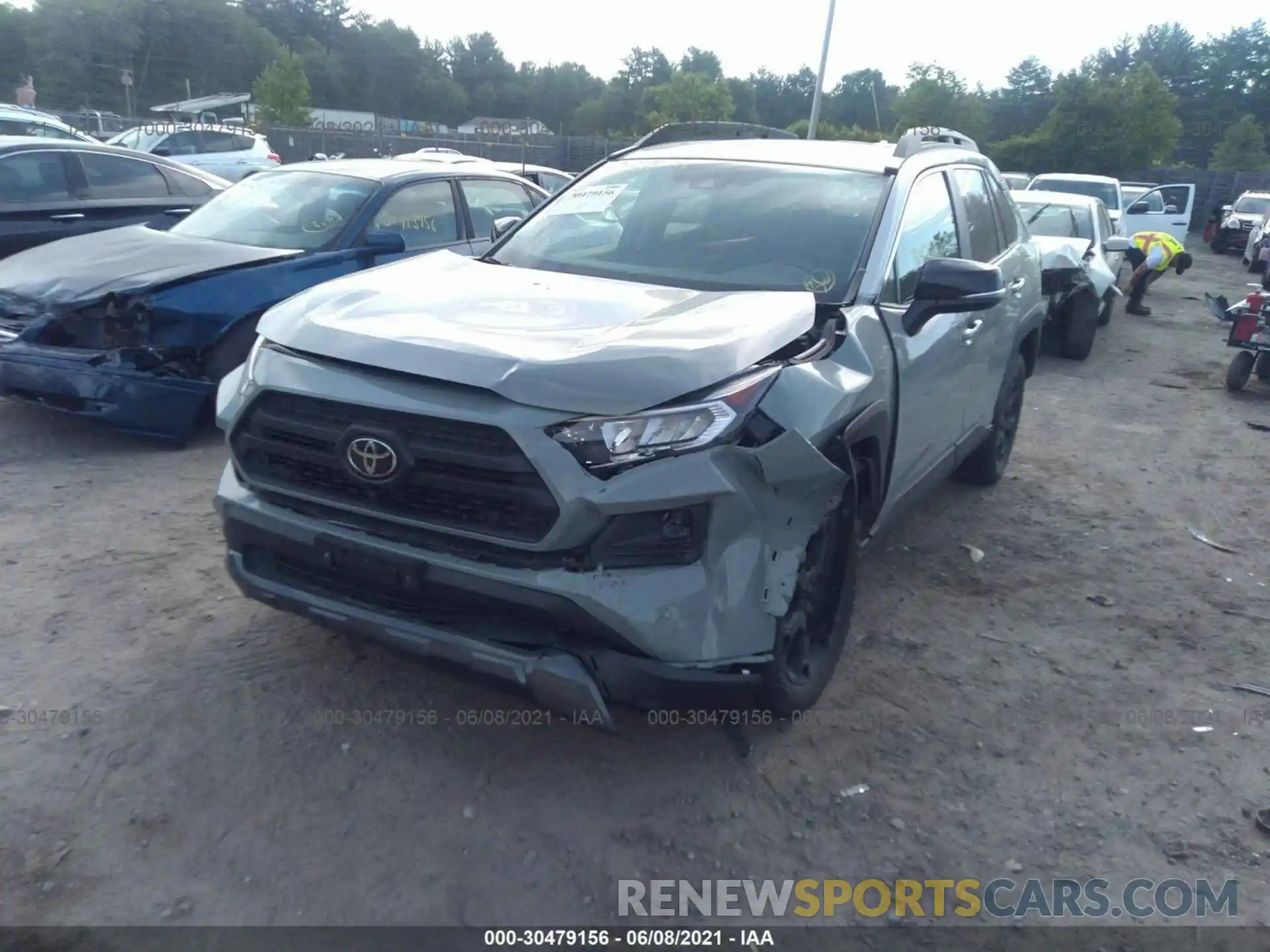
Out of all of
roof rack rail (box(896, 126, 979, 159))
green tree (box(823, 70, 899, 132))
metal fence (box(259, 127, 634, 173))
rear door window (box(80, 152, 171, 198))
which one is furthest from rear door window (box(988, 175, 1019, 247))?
green tree (box(823, 70, 899, 132))

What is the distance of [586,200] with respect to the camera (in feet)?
14.6

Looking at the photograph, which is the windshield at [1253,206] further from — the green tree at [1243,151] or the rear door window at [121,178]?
the rear door window at [121,178]

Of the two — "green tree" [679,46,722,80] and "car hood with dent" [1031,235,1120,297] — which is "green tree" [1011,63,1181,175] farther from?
"green tree" [679,46,722,80]

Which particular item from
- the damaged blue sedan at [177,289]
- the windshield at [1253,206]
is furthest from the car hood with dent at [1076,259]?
the windshield at [1253,206]

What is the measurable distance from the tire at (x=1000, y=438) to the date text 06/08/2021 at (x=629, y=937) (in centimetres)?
351

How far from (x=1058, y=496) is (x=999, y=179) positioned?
1.86 meters

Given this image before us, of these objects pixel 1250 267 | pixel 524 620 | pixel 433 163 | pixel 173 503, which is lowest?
pixel 1250 267

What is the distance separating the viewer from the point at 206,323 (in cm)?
554

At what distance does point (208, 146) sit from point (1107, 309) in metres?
17.0

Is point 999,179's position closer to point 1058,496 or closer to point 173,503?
point 1058,496

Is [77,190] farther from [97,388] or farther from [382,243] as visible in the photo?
[97,388]

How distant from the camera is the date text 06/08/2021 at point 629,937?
2.49 meters

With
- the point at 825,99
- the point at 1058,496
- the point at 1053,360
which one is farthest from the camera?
the point at 825,99

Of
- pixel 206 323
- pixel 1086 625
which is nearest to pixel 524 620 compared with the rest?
pixel 1086 625
